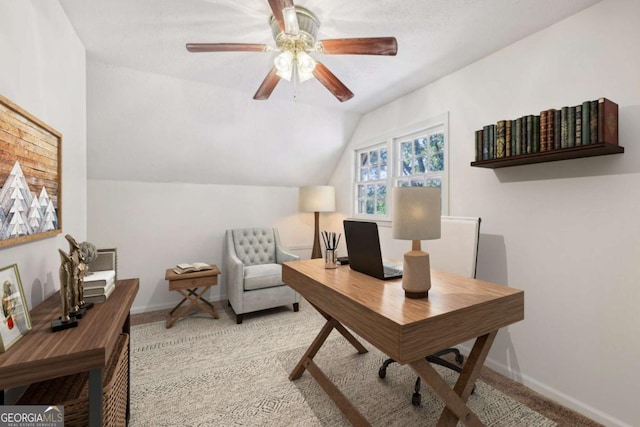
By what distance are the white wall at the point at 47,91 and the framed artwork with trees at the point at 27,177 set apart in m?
0.06

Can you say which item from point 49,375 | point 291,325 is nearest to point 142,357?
point 291,325

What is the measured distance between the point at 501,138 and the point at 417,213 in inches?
48.4

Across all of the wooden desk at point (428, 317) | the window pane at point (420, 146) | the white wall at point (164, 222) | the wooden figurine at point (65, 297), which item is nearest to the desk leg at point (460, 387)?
the wooden desk at point (428, 317)

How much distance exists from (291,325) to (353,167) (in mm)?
2319

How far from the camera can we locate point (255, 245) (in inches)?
156

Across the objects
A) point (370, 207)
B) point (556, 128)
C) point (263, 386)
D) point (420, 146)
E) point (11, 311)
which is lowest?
point (263, 386)

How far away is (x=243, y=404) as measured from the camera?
186 centimetres

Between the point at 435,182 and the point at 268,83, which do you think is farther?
the point at 435,182

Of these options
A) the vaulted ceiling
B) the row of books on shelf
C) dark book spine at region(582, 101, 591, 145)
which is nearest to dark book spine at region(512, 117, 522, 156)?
the row of books on shelf

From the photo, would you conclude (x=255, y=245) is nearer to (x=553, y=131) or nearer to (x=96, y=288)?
(x=96, y=288)

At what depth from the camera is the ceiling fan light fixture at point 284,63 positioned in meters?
1.77

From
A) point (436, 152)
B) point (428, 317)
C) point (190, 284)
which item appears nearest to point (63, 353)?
point (428, 317)

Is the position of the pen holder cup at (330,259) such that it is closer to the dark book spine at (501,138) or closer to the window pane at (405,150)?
the dark book spine at (501,138)

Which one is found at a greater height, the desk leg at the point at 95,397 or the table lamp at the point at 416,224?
the table lamp at the point at 416,224
